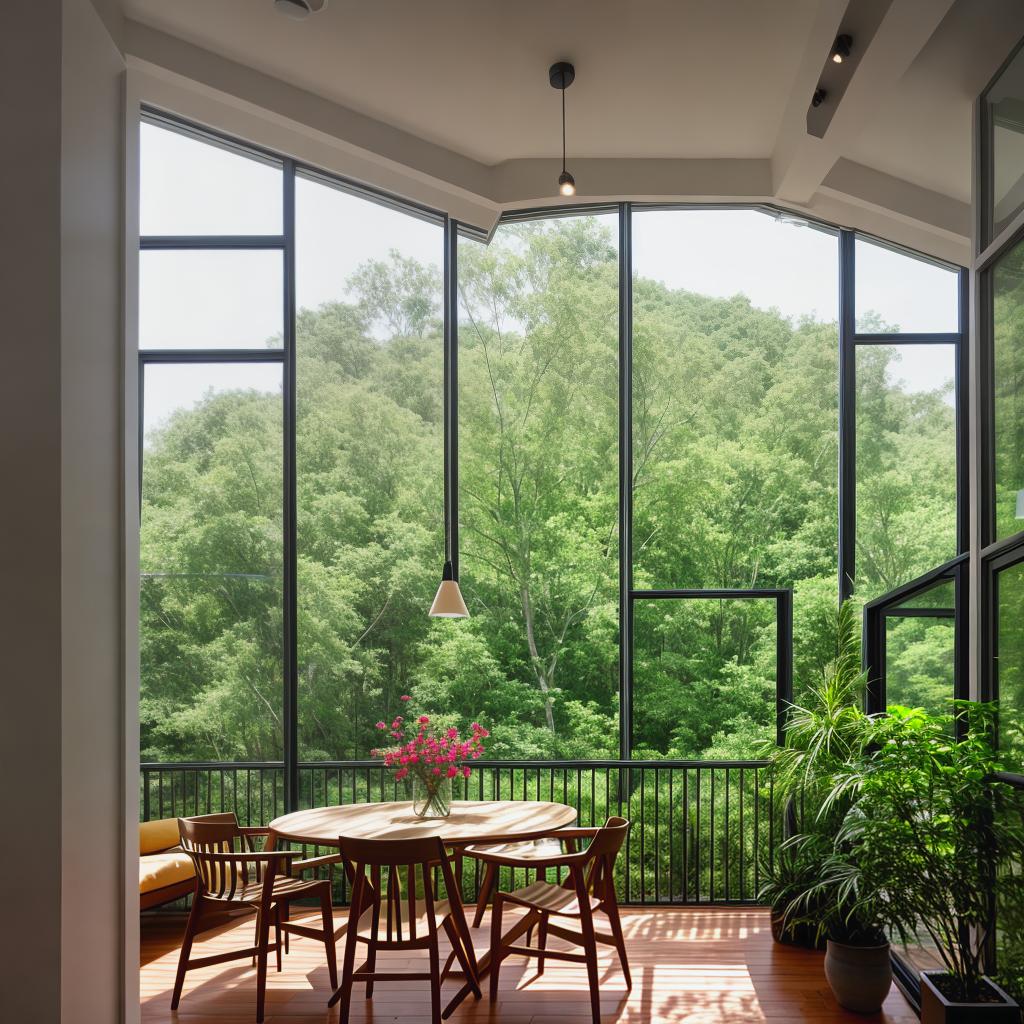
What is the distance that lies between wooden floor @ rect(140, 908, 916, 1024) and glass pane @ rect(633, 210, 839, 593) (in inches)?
95.4

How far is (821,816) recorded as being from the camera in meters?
4.16

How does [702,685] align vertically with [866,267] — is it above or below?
below

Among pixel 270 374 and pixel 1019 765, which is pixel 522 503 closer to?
pixel 270 374

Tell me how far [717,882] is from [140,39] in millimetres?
5674

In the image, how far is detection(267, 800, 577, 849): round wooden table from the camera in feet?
13.3

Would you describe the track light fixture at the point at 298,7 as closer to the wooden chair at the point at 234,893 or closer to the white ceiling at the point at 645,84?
the white ceiling at the point at 645,84

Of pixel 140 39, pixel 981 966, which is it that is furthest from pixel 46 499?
pixel 981 966

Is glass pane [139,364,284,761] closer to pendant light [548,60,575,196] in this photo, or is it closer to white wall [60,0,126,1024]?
pendant light [548,60,575,196]

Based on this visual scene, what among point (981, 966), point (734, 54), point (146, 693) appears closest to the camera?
point (981, 966)

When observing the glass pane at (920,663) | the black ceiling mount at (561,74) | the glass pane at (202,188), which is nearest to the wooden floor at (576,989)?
the glass pane at (920,663)

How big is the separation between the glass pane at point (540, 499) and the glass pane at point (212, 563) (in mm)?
1649

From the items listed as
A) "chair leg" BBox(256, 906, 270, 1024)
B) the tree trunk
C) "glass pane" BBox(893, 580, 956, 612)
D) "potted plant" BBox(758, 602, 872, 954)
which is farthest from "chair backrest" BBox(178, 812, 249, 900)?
the tree trunk

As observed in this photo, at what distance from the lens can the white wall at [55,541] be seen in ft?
8.75

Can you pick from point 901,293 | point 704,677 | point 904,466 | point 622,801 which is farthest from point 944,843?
point 901,293
